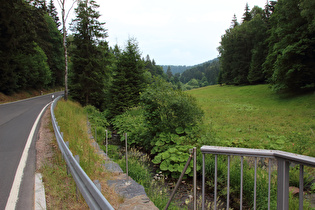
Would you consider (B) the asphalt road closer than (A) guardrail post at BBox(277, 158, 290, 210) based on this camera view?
No

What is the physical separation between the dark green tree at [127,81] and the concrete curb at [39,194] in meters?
15.3

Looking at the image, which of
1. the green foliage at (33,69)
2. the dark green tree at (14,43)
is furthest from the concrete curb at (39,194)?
the green foliage at (33,69)

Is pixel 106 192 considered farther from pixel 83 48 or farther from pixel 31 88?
pixel 31 88

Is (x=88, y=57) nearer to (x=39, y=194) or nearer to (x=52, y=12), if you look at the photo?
(x=39, y=194)

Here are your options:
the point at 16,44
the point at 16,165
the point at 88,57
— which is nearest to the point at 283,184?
the point at 16,165

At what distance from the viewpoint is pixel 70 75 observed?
23.4 meters

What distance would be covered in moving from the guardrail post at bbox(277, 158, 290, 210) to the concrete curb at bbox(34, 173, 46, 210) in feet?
10.8

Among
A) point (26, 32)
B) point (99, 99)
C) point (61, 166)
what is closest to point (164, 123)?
point (61, 166)

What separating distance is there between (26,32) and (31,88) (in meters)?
11.6

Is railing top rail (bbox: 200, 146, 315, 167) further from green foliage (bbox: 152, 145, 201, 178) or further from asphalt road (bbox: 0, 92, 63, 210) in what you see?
green foliage (bbox: 152, 145, 201, 178)

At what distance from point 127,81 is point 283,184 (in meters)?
19.5

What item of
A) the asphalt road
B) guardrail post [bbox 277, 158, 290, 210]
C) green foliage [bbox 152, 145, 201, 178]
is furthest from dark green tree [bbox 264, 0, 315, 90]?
the asphalt road

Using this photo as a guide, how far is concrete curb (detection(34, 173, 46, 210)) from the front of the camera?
3.39 m

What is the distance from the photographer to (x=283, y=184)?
1.90 metres
